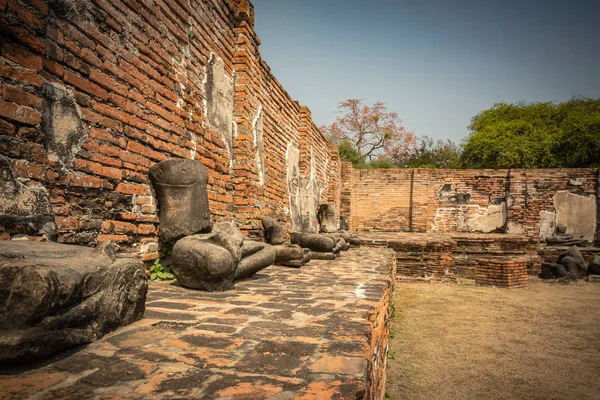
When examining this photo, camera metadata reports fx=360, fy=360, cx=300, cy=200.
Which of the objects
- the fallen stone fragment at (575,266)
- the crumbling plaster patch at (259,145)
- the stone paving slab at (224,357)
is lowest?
the fallen stone fragment at (575,266)

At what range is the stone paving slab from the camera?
3.88 feet

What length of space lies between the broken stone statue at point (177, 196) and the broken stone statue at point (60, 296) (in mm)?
1220

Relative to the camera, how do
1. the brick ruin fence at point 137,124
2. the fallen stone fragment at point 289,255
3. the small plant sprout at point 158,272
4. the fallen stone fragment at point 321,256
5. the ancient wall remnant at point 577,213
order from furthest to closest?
1. the ancient wall remnant at point 577,213
2. the fallen stone fragment at point 321,256
3. the fallen stone fragment at point 289,255
4. the small plant sprout at point 158,272
5. the brick ruin fence at point 137,124

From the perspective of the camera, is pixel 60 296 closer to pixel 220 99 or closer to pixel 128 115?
pixel 128 115

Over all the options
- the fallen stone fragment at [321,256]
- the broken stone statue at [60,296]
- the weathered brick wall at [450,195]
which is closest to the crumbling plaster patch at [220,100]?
the fallen stone fragment at [321,256]

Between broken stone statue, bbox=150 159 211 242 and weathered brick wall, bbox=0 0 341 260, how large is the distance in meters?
0.10

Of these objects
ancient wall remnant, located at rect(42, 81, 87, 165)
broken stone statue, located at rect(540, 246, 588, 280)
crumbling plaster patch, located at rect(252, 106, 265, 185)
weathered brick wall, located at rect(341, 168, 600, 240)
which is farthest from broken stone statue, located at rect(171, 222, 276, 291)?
weathered brick wall, located at rect(341, 168, 600, 240)

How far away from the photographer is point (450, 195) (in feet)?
45.9

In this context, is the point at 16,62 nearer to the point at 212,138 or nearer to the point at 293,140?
the point at 212,138

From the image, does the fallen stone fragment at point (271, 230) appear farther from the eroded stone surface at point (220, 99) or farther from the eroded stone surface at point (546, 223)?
the eroded stone surface at point (546, 223)

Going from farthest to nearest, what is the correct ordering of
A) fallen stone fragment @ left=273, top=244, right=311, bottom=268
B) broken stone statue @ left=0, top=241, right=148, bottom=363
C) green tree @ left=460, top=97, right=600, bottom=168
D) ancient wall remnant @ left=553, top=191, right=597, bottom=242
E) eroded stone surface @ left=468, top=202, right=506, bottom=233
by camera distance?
1. green tree @ left=460, top=97, right=600, bottom=168
2. eroded stone surface @ left=468, top=202, right=506, bottom=233
3. ancient wall remnant @ left=553, top=191, right=597, bottom=242
4. fallen stone fragment @ left=273, top=244, right=311, bottom=268
5. broken stone statue @ left=0, top=241, right=148, bottom=363

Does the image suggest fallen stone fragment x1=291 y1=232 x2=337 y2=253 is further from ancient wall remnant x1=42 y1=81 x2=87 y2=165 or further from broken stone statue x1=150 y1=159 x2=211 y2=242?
ancient wall remnant x1=42 y1=81 x2=87 y2=165

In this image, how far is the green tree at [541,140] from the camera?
1652cm

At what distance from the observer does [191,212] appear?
324cm
